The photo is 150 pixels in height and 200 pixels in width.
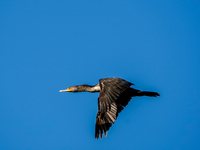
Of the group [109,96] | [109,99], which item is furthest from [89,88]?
[109,99]

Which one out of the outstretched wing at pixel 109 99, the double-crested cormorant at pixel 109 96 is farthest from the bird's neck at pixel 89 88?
the outstretched wing at pixel 109 99

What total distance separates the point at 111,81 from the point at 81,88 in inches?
97.4

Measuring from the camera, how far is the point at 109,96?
1173cm

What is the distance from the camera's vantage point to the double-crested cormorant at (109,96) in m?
11.6

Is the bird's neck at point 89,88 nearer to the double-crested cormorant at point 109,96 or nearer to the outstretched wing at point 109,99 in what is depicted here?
the double-crested cormorant at point 109,96

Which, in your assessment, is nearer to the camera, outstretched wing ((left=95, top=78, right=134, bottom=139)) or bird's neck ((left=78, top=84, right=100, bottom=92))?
outstretched wing ((left=95, top=78, right=134, bottom=139))

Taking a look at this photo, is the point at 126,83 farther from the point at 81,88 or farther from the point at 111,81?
the point at 81,88

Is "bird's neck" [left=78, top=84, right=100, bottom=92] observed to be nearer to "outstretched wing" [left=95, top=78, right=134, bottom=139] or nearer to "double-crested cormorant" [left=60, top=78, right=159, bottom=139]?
"double-crested cormorant" [left=60, top=78, right=159, bottom=139]

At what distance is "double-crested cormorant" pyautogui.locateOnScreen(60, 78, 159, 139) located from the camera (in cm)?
1164

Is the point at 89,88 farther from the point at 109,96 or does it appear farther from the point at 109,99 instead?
the point at 109,99

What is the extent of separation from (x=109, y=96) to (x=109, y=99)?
0.52ft

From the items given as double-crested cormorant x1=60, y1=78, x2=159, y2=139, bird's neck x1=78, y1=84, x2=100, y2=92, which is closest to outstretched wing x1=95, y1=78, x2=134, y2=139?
double-crested cormorant x1=60, y1=78, x2=159, y2=139

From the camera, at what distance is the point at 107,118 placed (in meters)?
13.4

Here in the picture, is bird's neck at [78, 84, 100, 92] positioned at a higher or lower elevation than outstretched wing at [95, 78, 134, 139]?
higher
